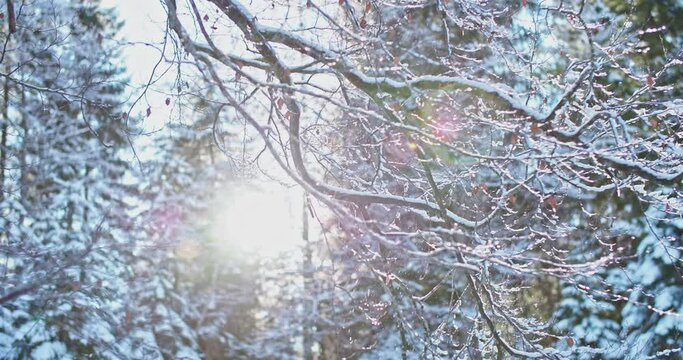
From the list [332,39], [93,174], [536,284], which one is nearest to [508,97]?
[332,39]

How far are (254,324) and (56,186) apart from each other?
8781mm

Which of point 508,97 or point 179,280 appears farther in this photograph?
point 179,280

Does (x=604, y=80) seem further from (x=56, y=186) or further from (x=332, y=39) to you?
(x=56, y=186)

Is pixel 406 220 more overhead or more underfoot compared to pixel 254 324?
more underfoot

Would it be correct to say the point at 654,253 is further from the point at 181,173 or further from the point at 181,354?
the point at 181,173

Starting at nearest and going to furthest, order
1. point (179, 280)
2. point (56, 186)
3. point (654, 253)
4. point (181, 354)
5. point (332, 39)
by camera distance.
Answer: point (332, 39)
point (654, 253)
point (56, 186)
point (181, 354)
point (179, 280)

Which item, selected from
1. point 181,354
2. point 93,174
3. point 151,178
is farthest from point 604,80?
point 151,178

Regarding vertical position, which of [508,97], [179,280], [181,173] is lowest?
[508,97]

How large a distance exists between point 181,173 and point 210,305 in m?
4.57

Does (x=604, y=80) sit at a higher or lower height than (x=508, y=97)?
higher

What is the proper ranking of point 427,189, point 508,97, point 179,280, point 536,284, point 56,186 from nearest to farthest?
point 508,97 → point 427,189 → point 536,284 → point 56,186 → point 179,280

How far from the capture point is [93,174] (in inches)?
585

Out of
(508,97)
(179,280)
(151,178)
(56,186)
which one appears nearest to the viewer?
(508,97)

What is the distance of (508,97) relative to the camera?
13.6ft
